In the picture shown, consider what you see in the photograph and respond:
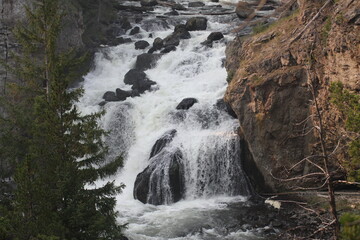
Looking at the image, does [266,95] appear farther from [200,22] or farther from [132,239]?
[200,22]

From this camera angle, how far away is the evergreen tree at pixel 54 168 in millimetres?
8898

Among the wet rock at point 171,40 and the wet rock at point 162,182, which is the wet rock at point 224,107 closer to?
the wet rock at point 162,182

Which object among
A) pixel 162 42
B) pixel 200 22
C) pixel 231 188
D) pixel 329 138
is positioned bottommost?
pixel 231 188

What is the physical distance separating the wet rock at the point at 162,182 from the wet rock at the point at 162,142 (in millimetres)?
1361

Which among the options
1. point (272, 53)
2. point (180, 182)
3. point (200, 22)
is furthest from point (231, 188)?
point (200, 22)

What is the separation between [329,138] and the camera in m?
16.4

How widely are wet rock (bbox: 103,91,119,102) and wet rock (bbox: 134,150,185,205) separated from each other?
9.54 metres

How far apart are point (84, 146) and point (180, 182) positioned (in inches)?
354

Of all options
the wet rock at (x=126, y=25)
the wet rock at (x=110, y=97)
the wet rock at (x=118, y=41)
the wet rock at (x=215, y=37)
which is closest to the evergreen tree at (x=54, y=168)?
the wet rock at (x=110, y=97)

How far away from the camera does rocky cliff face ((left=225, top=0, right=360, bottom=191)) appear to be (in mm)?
15320

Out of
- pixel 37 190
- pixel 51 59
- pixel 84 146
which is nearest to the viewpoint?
pixel 37 190

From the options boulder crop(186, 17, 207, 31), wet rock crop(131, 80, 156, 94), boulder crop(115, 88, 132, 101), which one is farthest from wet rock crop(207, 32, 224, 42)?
boulder crop(115, 88, 132, 101)

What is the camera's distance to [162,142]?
22.5 metres

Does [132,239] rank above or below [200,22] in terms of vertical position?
below
